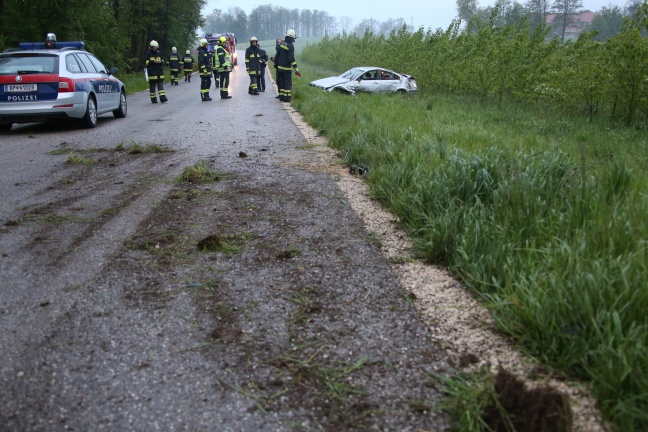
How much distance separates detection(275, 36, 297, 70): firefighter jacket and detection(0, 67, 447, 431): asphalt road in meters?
11.9

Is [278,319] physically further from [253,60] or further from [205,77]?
[253,60]

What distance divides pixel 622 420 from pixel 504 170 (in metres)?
2.79

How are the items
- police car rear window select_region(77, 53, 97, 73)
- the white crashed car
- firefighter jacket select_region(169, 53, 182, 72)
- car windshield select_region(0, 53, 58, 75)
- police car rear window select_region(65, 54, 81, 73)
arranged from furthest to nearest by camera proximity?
1. firefighter jacket select_region(169, 53, 182, 72)
2. the white crashed car
3. police car rear window select_region(77, 53, 97, 73)
4. police car rear window select_region(65, 54, 81, 73)
5. car windshield select_region(0, 53, 58, 75)

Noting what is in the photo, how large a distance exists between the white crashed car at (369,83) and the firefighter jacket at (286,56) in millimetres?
3570

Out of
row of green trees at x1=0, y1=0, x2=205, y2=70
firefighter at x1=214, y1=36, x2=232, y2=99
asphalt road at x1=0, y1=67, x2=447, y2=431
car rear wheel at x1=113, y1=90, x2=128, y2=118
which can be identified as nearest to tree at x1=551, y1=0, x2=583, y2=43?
row of green trees at x1=0, y1=0, x2=205, y2=70

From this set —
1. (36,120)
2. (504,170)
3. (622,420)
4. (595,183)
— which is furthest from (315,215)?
(36,120)

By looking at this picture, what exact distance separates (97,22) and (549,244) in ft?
89.1

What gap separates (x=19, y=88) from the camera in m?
10.6

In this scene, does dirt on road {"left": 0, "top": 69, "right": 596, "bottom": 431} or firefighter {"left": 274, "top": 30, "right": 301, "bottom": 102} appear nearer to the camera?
dirt on road {"left": 0, "top": 69, "right": 596, "bottom": 431}

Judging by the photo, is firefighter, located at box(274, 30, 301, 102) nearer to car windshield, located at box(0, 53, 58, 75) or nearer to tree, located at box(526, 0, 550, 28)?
car windshield, located at box(0, 53, 58, 75)

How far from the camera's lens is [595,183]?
4.23 m

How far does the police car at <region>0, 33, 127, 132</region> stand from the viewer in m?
10.6

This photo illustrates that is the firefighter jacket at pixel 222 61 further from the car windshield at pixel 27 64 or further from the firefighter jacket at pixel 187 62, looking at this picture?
the firefighter jacket at pixel 187 62

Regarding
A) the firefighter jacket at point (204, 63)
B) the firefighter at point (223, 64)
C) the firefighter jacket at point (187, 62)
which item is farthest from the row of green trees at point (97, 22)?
the firefighter at point (223, 64)
